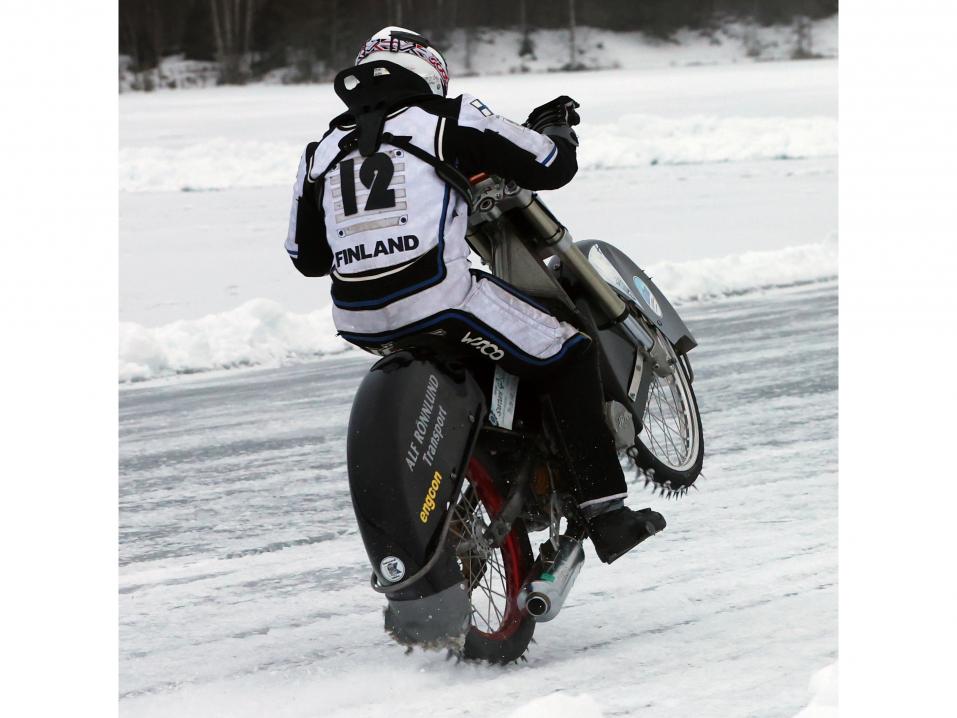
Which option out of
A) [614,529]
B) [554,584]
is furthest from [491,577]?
[614,529]

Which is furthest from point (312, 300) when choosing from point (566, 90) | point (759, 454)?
point (566, 90)

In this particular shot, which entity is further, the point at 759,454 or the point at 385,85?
the point at 759,454

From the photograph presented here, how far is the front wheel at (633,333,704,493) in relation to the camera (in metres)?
4.11

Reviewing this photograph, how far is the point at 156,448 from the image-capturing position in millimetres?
6137

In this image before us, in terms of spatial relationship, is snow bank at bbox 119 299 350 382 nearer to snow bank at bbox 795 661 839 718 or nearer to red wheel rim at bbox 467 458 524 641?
red wheel rim at bbox 467 458 524 641

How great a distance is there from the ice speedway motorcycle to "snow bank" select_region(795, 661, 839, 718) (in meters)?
0.72

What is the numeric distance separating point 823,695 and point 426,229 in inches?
64.8

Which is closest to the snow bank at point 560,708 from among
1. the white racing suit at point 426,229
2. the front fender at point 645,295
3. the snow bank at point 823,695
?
the snow bank at point 823,695

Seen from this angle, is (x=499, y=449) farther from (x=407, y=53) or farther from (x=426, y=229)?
(x=407, y=53)

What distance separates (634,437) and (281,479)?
7.33ft

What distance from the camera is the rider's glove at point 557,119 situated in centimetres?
342

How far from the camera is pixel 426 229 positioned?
3084mm

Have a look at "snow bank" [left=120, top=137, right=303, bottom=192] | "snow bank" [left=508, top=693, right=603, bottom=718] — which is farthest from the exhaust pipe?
"snow bank" [left=120, top=137, right=303, bottom=192]

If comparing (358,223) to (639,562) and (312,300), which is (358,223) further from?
(312,300)
